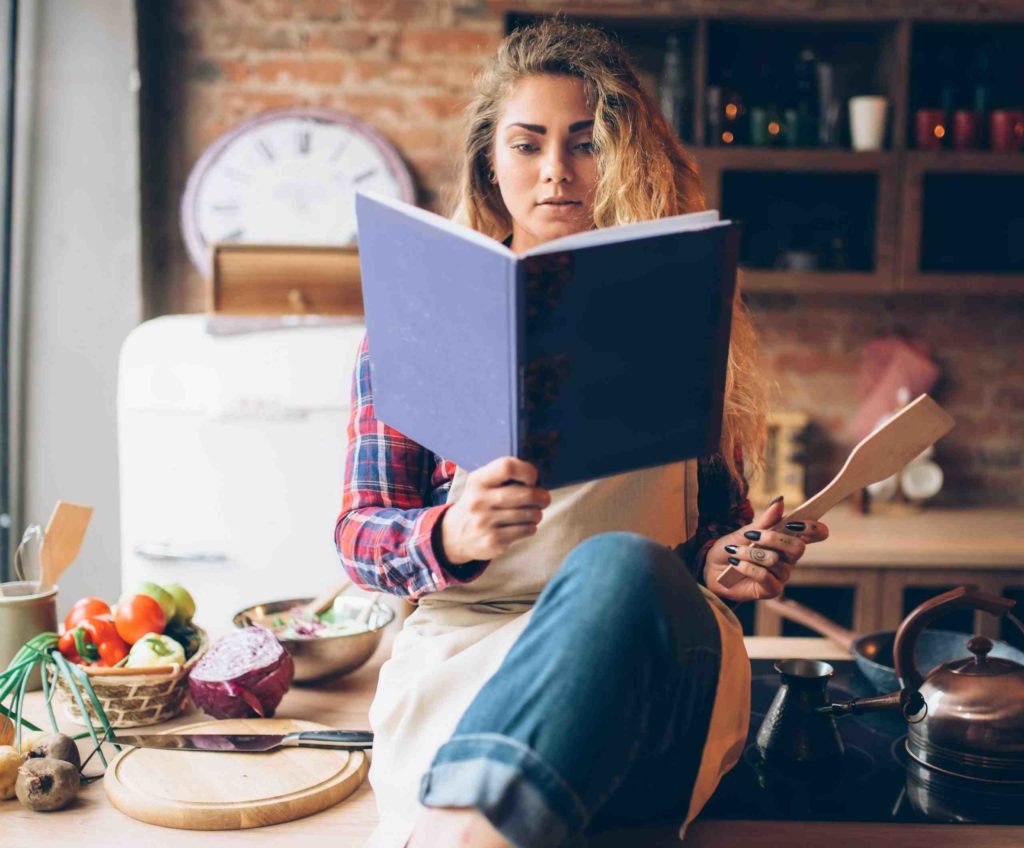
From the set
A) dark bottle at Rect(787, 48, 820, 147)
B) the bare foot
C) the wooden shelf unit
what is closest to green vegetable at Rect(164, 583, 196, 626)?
the bare foot

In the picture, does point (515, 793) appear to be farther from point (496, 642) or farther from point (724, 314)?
point (724, 314)

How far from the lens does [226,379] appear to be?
7.60 ft

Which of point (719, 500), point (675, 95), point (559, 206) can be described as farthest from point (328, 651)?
point (675, 95)

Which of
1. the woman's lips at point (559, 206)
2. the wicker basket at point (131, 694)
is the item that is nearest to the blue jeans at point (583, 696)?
the woman's lips at point (559, 206)

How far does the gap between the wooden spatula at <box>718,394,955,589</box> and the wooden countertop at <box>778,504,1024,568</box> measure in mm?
1426

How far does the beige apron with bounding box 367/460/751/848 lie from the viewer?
1144mm

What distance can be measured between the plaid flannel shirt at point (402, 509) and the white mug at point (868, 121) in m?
1.64

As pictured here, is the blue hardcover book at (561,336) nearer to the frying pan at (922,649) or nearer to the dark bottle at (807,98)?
the frying pan at (922,649)

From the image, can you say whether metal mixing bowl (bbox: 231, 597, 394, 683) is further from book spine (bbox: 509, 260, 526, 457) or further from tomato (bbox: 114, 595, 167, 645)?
book spine (bbox: 509, 260, 526, 457)

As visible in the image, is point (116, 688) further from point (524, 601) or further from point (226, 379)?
point (226, 379)

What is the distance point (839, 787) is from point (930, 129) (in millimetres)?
2081

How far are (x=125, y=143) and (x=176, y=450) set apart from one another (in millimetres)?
1000

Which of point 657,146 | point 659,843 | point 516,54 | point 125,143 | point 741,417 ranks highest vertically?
point 125,143

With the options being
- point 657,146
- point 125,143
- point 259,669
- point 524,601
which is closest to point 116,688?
point 259,669
